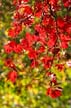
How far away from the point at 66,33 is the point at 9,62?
0.63 metres

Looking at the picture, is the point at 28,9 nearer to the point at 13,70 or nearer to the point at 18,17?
the point at 18,17

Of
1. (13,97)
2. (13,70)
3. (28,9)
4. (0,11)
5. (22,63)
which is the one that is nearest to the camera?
(28,9)

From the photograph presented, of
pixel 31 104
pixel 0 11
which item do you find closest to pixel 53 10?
pixel 0 11

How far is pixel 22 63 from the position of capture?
6488mm

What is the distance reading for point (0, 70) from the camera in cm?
682

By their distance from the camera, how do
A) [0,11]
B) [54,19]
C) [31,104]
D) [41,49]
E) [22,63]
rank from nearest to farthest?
[54,19] < [41,49] < [0,11] < [22,63] < [31,104]

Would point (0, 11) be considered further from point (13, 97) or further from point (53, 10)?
point (13, 97)

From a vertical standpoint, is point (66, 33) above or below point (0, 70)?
above

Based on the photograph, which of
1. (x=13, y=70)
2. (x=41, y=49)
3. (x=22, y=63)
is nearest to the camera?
(x=41, y=49)

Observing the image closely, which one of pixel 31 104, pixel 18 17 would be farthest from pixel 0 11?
pixel 31 104

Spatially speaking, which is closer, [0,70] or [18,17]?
[18,17]

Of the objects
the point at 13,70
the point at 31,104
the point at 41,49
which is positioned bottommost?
the point at 31,104

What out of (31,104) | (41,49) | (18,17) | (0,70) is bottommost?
(31,104)

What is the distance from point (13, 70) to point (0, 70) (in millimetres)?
3593
